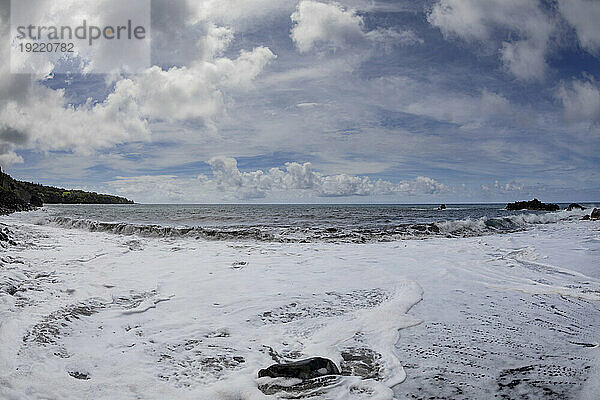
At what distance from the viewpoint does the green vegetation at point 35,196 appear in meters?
44.2

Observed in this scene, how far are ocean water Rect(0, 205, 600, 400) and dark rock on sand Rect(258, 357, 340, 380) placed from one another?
80 mm

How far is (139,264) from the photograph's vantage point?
9.44 m

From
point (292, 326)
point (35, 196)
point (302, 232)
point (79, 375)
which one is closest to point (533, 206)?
point (302, 232)

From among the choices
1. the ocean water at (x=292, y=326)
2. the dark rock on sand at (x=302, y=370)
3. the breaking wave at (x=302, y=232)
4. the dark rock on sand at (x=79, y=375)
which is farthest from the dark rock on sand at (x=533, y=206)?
the dark rock on sand at (x=79, y=375)

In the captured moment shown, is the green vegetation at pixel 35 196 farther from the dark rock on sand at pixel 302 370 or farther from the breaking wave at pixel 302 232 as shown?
the dark rock on sand at pixel 302 370

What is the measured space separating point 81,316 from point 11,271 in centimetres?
300

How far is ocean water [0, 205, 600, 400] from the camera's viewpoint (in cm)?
331

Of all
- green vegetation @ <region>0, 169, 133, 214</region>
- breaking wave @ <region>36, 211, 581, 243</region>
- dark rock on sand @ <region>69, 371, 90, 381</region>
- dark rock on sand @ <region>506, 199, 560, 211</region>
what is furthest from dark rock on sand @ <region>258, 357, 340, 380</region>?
dark rock on sand @ <region>506, 199, 560, 211</region>

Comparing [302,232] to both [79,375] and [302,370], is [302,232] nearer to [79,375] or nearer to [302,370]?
[302,370]

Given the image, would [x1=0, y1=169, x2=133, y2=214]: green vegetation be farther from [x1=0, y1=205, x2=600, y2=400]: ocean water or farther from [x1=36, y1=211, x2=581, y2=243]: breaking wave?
[x1=0, y1=205, x2=600, y2=400]: ocean water

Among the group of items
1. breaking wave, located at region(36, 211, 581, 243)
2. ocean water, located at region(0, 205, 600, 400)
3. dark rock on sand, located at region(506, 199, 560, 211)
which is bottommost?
ocean water, located at region(0, 205, 600, 400)

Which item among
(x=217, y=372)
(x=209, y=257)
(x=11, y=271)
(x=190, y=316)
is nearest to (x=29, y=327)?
(x=190, y=316)

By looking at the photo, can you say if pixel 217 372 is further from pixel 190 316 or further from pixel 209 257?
pixel 209 257

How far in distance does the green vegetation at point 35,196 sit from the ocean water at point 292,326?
140ft
